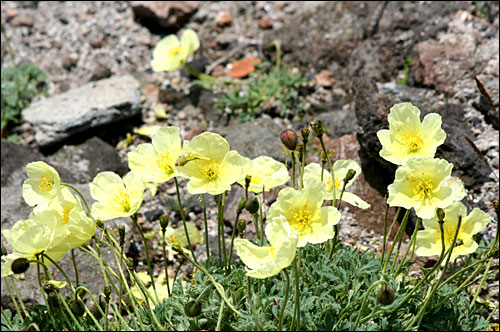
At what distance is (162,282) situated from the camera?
356 cm

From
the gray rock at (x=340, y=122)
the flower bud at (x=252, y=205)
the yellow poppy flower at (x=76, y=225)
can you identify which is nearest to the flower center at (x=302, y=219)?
the flower bud at (x=252, y=205)

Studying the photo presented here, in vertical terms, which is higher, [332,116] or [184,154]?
[184,154]

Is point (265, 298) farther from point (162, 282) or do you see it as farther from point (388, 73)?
point (388, 73)

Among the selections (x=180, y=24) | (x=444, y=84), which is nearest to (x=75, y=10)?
(x=180, y=24)

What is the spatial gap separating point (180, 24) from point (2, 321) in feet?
12.9

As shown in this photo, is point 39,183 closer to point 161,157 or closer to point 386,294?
point 161,157

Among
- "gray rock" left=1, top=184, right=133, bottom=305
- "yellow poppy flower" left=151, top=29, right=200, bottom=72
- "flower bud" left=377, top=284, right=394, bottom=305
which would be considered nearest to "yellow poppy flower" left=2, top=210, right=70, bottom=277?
"flower bud" left=377, top=284, right=394, bottom=305

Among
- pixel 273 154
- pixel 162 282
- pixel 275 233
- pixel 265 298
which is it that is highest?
pixel 275 233

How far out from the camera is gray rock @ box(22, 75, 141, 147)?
180 inches

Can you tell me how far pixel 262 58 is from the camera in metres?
5.36

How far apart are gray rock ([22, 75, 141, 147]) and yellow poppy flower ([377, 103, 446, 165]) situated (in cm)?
285

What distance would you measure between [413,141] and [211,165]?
2.63ft

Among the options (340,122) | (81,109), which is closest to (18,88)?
(81,109)

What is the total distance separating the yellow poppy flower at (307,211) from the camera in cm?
205
